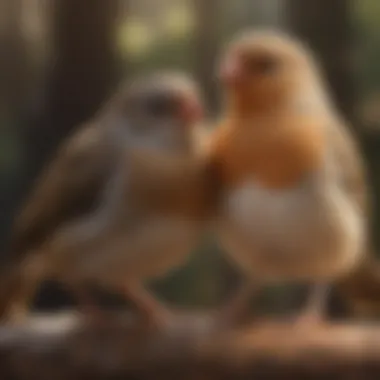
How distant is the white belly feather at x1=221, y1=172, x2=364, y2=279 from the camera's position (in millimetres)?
719

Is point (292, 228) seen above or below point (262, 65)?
below

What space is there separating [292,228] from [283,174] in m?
0.04

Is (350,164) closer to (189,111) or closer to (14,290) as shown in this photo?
(189,111)

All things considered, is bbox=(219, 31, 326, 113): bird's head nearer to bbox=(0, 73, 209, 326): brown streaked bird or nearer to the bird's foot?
bbox=(0, 73, 209, 326): brown streaked bird

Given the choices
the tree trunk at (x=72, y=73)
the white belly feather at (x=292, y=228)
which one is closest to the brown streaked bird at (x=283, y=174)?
the white belly feather at (x=292, y=228)

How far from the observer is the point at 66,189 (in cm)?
76

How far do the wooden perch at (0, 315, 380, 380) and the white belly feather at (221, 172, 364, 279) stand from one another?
55 mm

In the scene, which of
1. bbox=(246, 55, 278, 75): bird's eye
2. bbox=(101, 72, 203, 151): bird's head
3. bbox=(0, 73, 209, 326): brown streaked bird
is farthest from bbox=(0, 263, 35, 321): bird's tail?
bbox=(246, 55, 278, 75): bird's eye

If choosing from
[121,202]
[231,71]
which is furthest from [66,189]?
[231,71]

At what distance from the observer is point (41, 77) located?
2.57 feet

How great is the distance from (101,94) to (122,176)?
0.26 ft

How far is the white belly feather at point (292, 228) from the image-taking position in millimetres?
719

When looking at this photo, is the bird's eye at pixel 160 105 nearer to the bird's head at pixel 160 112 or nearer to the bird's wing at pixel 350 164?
the bird's head at pixel 160 112

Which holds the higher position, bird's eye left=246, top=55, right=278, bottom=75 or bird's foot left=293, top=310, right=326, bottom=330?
bird's eye left=246, top=55, right=278, bottom=75
